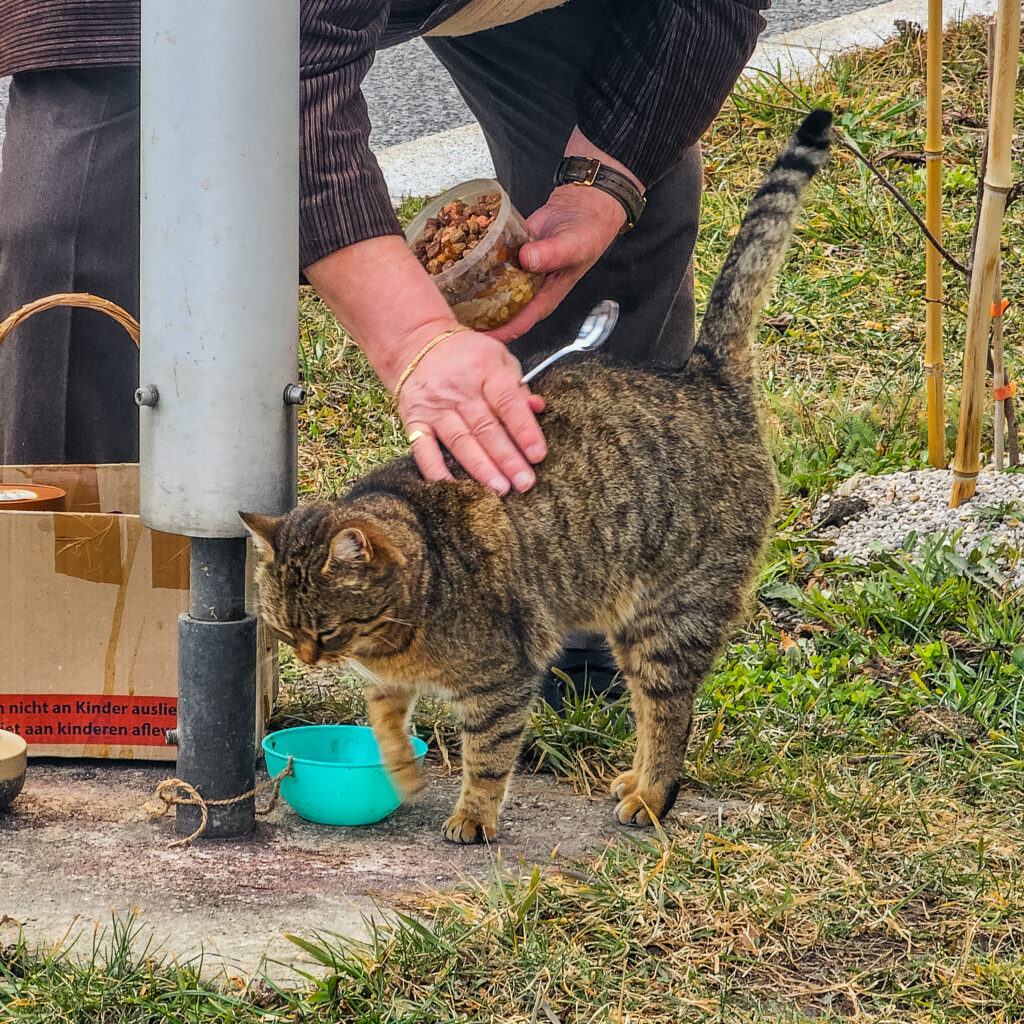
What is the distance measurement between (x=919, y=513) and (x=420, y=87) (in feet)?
14.2

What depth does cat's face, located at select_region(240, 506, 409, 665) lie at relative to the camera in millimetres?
2262

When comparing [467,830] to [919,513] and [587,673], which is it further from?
[919,513]

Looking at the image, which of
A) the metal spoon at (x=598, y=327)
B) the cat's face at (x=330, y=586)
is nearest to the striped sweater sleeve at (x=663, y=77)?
the metal spoon at (x=598, y=327)

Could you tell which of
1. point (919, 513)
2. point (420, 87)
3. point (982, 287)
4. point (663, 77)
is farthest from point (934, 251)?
point (420, 87)

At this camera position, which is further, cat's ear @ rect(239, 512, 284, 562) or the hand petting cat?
the hand petting cat

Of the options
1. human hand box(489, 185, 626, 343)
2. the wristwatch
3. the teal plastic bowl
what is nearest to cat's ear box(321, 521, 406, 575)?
the teal plastic bowl

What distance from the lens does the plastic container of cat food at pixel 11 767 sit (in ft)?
7.54

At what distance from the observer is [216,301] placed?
6.77ft

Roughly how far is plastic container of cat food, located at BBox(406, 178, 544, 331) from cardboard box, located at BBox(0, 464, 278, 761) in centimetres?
65

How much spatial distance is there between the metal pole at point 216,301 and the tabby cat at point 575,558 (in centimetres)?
14

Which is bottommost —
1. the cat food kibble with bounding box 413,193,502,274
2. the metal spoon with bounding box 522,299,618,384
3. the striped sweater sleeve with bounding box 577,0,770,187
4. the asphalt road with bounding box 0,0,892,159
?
the metal spoon with bounding box 522,299,618,384

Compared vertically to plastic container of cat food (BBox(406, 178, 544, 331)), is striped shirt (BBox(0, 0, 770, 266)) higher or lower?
higher

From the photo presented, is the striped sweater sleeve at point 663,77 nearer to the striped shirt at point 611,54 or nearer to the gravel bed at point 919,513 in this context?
the striped shirt at point 611,54

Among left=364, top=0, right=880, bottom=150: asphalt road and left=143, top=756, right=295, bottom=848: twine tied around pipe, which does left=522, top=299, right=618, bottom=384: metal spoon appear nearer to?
left=143, top=756, right=295, bottom=848: twine tied around pipe
